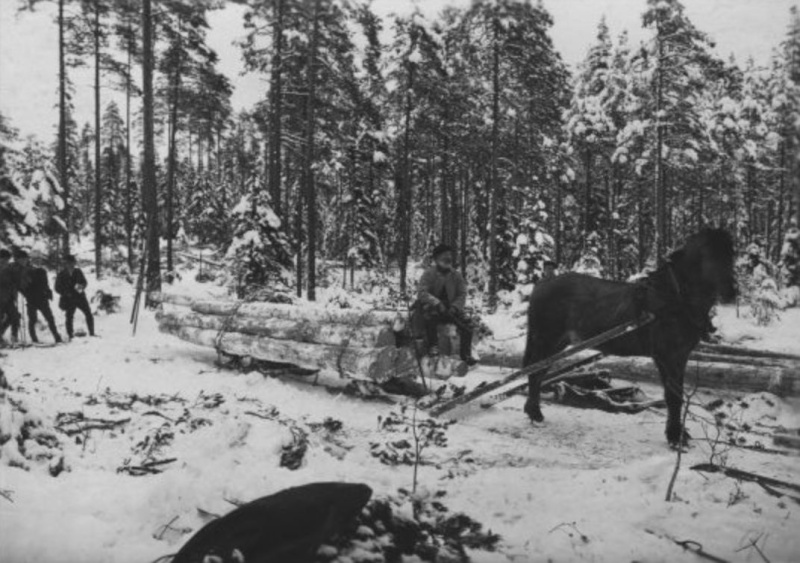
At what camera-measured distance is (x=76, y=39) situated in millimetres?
24578

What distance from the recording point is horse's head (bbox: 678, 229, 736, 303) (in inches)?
237

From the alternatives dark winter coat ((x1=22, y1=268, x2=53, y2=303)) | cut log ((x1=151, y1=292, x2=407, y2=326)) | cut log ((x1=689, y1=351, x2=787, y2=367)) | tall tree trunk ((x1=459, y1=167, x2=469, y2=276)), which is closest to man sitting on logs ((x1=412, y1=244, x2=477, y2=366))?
cut log ((x1=151, y1=292, x2=407, y2=326))

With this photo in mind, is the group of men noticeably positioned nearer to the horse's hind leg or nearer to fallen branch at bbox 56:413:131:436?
fallen branch at bbox 56:413:131:436

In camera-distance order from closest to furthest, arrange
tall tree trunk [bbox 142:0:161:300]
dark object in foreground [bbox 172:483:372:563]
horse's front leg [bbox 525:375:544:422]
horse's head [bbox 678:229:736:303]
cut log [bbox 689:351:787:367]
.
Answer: dark object in foreground [bbox 172:483:372:563]
horse's head [bbox 678:229:736:303]
horse's front leg [bbox 525:375:544:422]
cut log [bbox 689:351:787:367]
tall tree trunk [bbox 142:0:161:300]

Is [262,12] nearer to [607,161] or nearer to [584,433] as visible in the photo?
[584,433]

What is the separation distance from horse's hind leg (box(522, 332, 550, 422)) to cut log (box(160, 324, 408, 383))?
197cm

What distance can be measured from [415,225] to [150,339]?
42562 mm

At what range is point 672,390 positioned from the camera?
6.12m

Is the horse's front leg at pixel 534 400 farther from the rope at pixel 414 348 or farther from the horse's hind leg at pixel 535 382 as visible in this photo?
the rope at pixel 414 348

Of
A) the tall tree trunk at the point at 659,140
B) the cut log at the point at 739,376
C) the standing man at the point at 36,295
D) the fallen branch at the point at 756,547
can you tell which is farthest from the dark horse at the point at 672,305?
the tall tree trunk at the point at 659,140

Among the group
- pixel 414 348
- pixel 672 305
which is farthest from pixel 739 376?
pixel 414 348

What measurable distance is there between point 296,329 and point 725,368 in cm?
675

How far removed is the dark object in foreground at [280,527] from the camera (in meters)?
3.11

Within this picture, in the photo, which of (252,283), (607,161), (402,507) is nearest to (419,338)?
(402,507)
